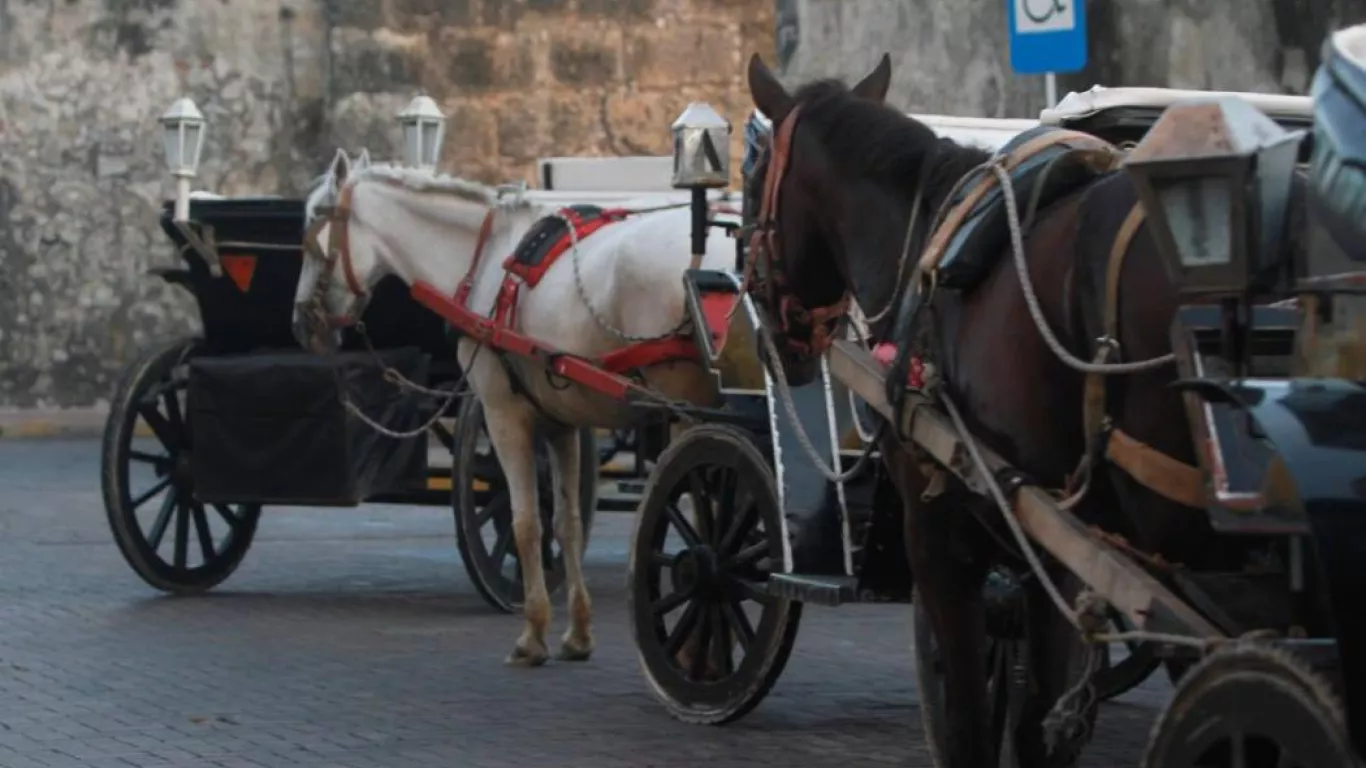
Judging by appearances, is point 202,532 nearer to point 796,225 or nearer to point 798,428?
point 798,428

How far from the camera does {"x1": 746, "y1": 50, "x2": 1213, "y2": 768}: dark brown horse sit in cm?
452

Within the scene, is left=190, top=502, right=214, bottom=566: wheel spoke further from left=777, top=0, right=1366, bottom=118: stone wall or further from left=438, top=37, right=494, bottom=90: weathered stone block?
left=438, top=37, right=494, bottom=90: weathered stone block

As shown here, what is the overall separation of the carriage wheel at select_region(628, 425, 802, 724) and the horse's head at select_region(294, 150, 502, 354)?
82.0 inches

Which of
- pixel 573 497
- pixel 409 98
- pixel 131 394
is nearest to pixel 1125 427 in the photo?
pixel 573 497

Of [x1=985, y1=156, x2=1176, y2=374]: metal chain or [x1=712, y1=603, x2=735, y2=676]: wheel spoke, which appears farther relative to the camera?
[x1=712, y1=603, x2=735, y2=676]: wheel spoke

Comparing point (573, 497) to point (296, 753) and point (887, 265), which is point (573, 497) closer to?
point (296, 753)

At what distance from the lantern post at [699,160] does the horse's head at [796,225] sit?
1829mm

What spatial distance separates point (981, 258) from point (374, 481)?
5.95m

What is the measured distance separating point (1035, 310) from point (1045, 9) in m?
5.85

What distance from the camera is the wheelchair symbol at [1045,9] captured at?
1028 cm

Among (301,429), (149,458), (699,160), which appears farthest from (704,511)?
(149,458)

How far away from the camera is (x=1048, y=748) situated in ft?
18.8

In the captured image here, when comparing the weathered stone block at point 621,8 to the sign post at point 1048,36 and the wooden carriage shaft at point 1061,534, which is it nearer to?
the sign post at point 1048,36

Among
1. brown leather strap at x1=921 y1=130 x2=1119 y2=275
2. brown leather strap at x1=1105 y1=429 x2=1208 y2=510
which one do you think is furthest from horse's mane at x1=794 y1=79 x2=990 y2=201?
brown leather strap at x1=1105 y1=429 x2=1208 y2=510
